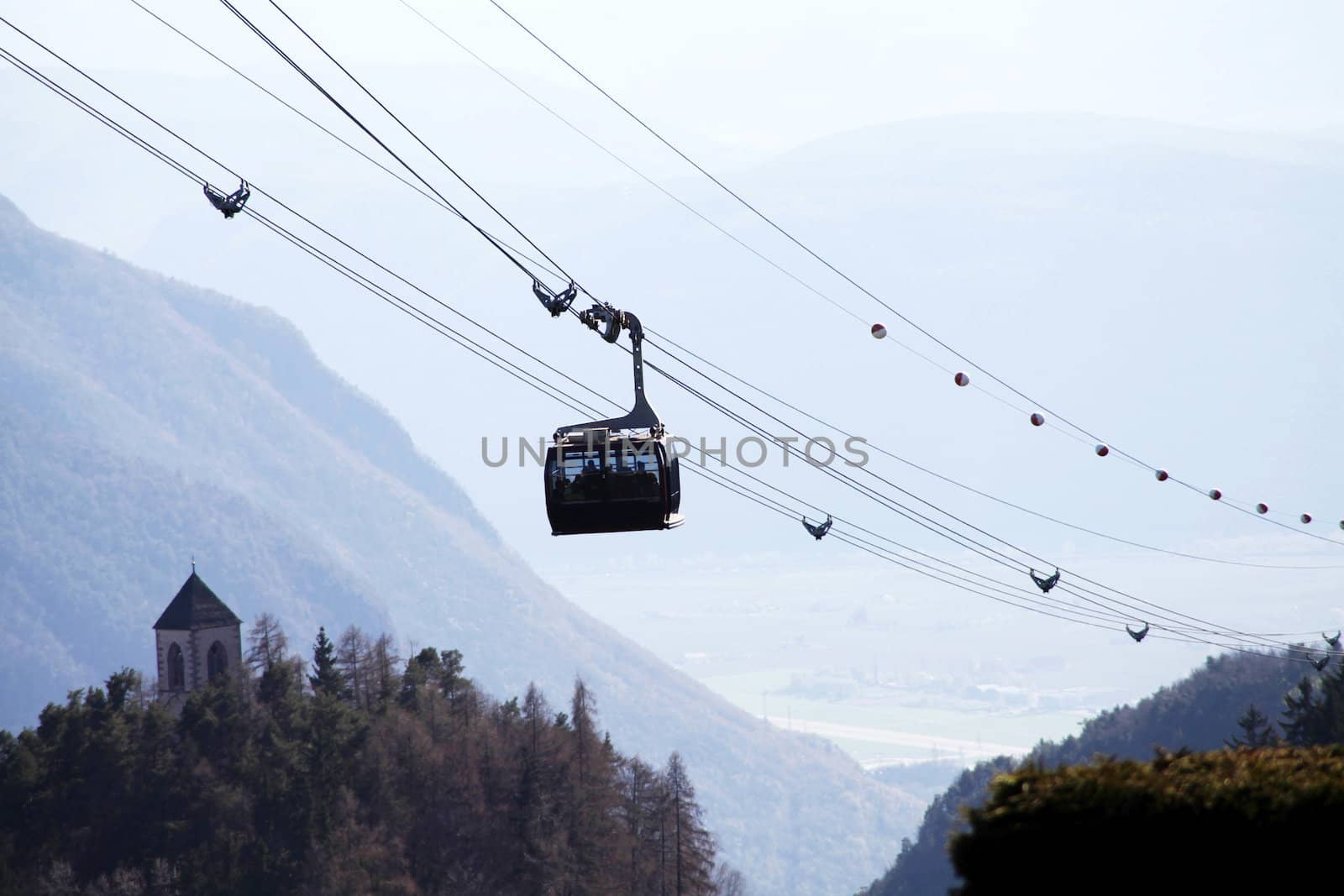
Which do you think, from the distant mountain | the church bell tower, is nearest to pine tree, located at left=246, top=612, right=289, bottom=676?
the church bell tower

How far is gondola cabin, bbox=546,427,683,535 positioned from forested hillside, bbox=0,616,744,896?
224ft

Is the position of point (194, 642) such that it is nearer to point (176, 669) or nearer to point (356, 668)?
point (176, 669)

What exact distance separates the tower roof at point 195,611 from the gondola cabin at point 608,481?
271ft

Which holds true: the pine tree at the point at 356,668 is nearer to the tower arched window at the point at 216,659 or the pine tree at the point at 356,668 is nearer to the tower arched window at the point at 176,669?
the tower arched window at the point at 216,659

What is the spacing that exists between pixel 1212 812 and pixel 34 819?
277 feet

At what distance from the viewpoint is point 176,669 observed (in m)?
103

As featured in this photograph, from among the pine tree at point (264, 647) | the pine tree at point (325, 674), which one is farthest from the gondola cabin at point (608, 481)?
the pine tree at point (264, 647)

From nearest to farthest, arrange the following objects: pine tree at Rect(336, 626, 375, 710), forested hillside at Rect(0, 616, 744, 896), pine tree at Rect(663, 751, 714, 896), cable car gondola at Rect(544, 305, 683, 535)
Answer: cable car gondola at Rect(544, 305, 683, 535) → forested hillside at Rect(0, 616, 744, 896) → pine tree at Rect(663, 751, 714, 896) → pine tree at Rect(336, 626, 375, 710)

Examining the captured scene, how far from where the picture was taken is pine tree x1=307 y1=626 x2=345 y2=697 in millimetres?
102125

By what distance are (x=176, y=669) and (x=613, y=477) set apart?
87548 millimetres

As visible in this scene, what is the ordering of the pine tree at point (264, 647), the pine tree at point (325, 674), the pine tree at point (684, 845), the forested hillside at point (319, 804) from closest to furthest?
1. the forested hillside at point (319, 804)
2. the pine tree at point (684, 845)
3. the pine tree at point (325, 674)
4. the pine tree at point (264, 647)

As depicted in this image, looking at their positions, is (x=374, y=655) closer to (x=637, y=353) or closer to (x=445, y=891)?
(x=445, y=891)

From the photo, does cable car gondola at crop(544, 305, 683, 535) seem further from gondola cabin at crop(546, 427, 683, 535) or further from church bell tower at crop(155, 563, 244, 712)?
church bell tower at crop(155, 563, 244, 712)

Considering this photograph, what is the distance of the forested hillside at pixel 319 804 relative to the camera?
281 ft
